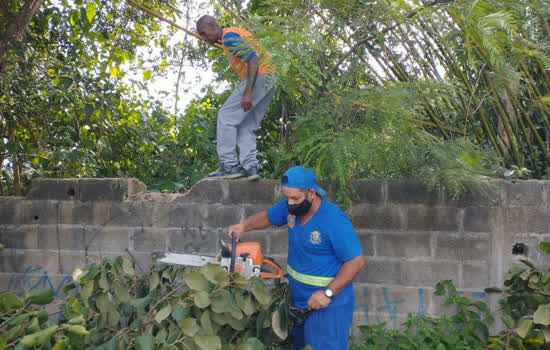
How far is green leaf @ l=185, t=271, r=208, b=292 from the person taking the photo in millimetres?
2064

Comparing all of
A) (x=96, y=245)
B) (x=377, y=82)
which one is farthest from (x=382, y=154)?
(x=96, y=245)

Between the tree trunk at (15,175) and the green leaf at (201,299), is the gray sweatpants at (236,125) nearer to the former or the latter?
the green leaf at (201,299)

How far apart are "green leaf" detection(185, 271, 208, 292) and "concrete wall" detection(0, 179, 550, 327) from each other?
107 cm

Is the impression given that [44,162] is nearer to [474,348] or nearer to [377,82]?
[377,82]

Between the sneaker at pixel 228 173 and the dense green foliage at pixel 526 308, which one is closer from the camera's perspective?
the dense green foliage at pixel 526 308

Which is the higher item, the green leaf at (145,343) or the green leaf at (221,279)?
the green leaf at (221,279)

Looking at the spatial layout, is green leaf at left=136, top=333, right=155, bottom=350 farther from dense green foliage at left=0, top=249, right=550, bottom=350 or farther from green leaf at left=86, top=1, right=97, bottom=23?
green leaf at left=86, top=1, right=97, bottom=23

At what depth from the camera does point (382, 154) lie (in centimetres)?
283

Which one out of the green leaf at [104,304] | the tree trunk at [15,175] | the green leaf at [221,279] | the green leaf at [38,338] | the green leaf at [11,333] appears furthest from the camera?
the tree trunk at [15,175]

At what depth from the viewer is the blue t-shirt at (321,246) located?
231cm

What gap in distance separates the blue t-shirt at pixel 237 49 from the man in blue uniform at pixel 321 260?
95 centimetres

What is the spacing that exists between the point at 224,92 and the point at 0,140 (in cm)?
213

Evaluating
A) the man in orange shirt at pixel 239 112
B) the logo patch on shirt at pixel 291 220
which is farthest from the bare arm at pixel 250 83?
the logo patch on shirt at pixel 291 220

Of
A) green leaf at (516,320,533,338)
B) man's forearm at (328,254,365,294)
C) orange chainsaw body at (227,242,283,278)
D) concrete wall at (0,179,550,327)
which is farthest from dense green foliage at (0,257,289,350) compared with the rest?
green leaf at (516,320,533,338)
